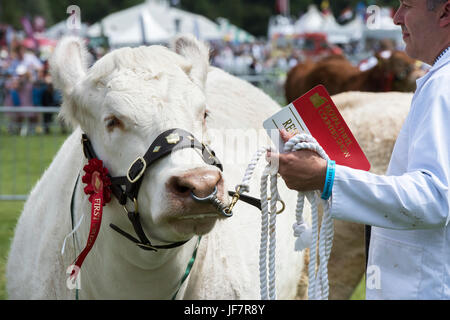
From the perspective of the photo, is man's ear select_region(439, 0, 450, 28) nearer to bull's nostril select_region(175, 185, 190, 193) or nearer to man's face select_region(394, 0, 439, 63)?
man's face select_region(394, 0, 439, 63)

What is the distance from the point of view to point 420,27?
231cm

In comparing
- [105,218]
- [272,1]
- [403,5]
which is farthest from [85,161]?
[272,1]

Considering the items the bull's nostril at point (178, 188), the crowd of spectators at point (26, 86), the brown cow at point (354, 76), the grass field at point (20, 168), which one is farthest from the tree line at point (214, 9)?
the bull's nostril at point (178, 188)

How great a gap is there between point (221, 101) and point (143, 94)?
75.0 inches

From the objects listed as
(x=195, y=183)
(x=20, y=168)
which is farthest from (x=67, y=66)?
(x=20, y=168)

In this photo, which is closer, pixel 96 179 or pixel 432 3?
pixel 432 3

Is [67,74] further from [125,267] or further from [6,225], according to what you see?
[6,225]

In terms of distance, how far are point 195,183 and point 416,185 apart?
771 mm

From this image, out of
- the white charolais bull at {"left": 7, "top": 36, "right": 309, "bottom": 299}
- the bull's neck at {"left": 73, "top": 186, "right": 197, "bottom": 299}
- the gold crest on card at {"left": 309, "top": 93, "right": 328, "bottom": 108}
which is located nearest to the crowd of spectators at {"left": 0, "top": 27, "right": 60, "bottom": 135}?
the white charolais bull at {"left": 7, "top": 36, "right": 309, "bottom": 299}

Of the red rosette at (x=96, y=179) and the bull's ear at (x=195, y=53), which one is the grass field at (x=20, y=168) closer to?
the bull's ear at (x=195, y=53)

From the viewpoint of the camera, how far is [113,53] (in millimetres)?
2893

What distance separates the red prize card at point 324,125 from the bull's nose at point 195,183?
32 centimetres

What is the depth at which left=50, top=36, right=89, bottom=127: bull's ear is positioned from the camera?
3.04 m
